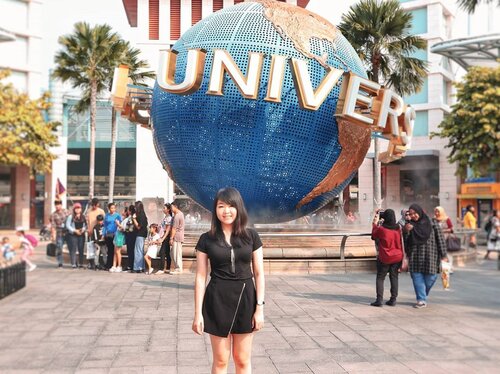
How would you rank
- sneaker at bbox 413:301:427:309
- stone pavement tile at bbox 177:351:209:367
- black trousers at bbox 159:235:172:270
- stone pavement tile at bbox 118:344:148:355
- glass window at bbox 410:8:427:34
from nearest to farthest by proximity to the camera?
stone pavement tile at bbox 177:351:209:367
stone pavement tile at bbox 118:344:148:355
sneaker at bbox 413:301:427:309
black trousers at bbox 159:235:172:270
glass window at bbox 410:8:427:34

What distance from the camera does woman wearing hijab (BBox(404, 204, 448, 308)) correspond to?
25.4 feet

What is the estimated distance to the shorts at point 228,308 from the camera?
11.5 feet

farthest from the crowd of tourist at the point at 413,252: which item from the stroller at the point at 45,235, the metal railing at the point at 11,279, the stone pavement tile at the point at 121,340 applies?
the stroller at the point at 45,235

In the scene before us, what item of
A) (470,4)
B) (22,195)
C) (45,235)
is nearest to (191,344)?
(470,4)

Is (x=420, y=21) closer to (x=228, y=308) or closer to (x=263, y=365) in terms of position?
(x=263, y=365)

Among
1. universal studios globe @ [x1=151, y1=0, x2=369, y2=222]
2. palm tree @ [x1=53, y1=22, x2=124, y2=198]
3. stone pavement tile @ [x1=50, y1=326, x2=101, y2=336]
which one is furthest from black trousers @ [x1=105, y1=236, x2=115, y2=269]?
palm tree @ [x1=53, y1=22, x2=124, y2=198]

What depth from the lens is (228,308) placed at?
351 cm

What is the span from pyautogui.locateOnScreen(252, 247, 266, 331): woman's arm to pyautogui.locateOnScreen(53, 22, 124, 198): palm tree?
79.8ft

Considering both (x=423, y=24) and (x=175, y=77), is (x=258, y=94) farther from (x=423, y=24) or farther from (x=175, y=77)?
(x=423, y=24)

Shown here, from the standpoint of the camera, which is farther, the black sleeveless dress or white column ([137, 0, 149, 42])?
white column ([137, 0, 149, 42])

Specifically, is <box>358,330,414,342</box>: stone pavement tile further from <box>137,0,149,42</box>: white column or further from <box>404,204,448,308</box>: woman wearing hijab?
<box>137,0,149,42</box>: white column

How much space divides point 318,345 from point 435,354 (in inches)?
47.2

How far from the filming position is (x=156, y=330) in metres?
6.21

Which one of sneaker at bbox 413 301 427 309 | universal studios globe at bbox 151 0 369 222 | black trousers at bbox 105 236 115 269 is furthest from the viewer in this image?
black trousers at bbox 105 236 115 269
